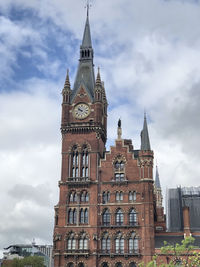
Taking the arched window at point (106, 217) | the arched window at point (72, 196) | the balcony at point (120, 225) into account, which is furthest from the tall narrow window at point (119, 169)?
the arched window at point (72, 196)

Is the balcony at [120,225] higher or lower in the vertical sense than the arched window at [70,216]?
lower

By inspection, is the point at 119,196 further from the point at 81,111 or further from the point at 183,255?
the point at 81,111

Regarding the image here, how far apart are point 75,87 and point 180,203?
35333 mm

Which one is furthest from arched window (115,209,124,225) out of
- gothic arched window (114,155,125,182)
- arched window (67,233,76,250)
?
arched window (67,233,76,250)

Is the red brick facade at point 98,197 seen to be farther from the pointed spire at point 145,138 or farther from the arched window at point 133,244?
the pointed spire at point 145,138

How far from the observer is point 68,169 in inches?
3174

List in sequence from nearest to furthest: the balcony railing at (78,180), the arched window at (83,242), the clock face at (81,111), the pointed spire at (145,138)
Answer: the arched window at (83,242) < the balcony railing at (78,180) < the pointed spire at (145,138) < the clock face at (81,111)

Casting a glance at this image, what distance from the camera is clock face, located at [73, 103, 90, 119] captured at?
274 feet

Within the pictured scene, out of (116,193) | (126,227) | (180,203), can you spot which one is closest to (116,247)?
(126,227)

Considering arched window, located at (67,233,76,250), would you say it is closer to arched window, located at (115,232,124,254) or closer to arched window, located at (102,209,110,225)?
arched window, located at (102,209,110,225)

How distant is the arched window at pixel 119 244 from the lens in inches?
2904

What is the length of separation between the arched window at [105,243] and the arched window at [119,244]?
1507 millimetres

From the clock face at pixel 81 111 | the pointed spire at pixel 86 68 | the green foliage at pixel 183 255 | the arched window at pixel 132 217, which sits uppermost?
the pointed spire at pixel 86 68

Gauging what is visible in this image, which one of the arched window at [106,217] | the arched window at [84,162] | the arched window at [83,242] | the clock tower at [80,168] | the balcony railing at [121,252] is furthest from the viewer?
the arched window at [84,162]
